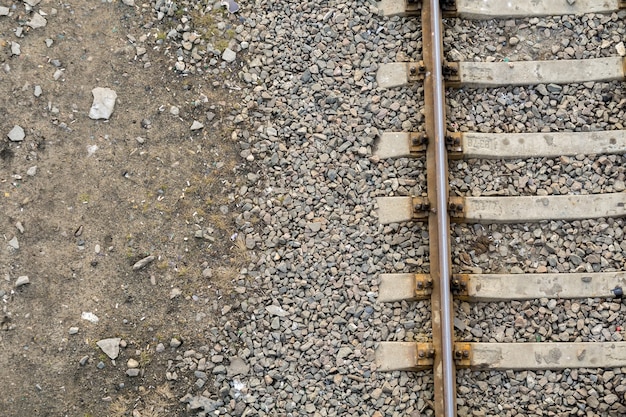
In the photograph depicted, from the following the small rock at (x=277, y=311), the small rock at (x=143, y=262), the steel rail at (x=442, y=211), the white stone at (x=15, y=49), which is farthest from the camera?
the white stone at (x=15, y=49)

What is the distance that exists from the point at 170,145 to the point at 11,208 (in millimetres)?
1418

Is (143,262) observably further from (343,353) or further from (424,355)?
(424,355)

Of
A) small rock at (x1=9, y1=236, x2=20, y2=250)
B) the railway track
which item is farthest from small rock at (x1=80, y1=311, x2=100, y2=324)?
the railway track

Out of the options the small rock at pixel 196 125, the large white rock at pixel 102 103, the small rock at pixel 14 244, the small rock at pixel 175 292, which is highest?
the large white rock at pixel 102 103

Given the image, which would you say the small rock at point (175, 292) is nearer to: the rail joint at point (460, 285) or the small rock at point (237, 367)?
the small rock at point (237, 367)

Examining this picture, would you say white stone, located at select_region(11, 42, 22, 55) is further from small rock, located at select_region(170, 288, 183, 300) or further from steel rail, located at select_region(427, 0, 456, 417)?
steel rail, located at select_region(427, 0, 456, 417)

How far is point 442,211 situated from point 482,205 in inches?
16.2

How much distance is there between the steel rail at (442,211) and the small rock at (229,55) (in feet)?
5.68

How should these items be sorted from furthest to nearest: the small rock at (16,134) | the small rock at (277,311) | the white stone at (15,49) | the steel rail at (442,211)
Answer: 1. the white stone at (15,49)
2. the small rock at (16,134)
3. the small rock at (277,311)
4. the steel rail at (442,211)

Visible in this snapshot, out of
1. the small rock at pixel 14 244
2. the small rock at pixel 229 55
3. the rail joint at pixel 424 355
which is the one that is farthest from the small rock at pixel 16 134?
the rail joint at pixel 424 355

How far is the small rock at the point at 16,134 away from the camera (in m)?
6.18

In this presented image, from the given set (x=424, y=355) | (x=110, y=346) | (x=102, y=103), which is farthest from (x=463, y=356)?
(x=102, y=103)

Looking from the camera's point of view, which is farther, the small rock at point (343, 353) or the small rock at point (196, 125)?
the small rock at point (196, 125)

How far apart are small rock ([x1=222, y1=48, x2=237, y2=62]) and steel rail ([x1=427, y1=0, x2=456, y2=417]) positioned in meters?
1.73
